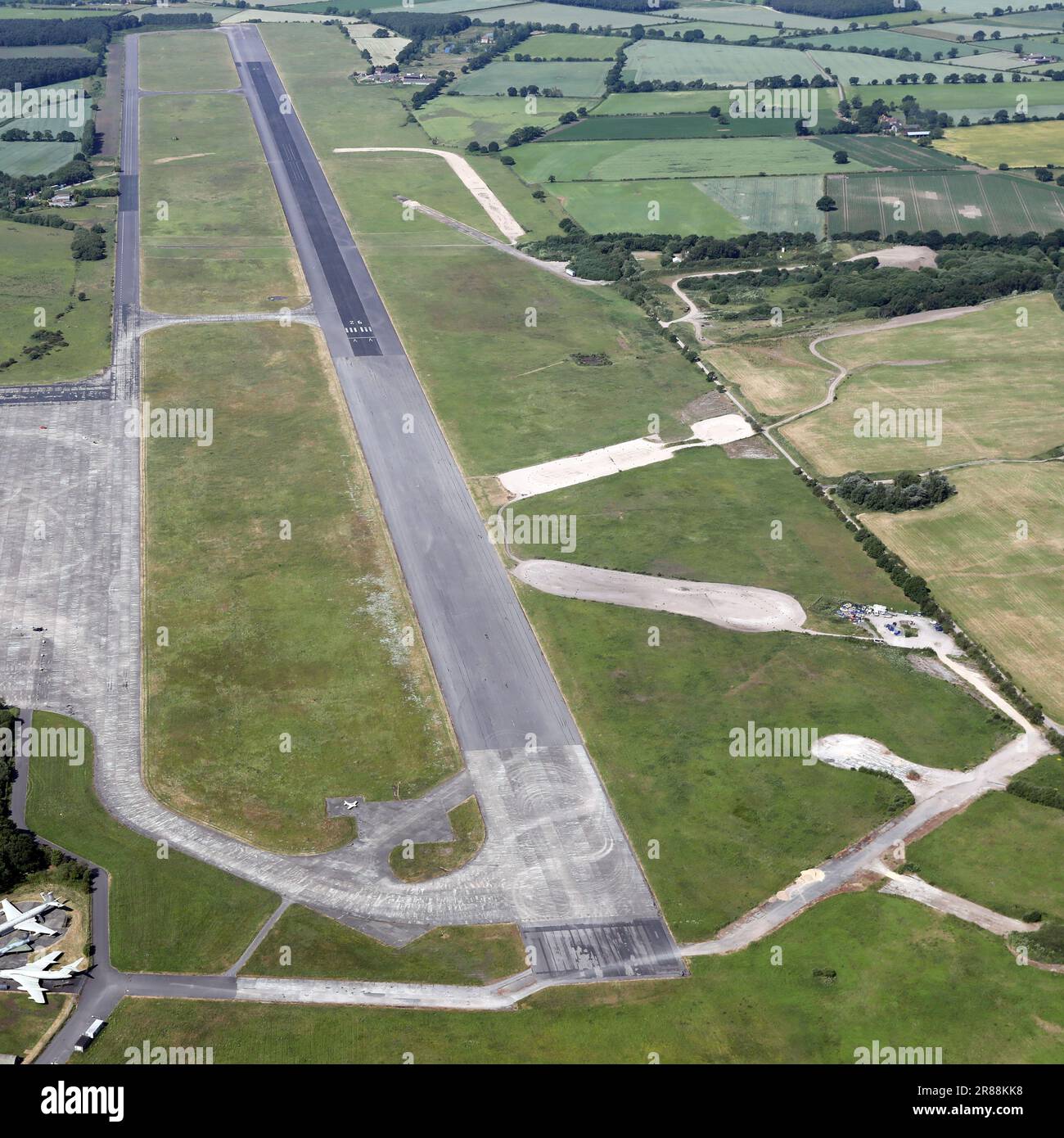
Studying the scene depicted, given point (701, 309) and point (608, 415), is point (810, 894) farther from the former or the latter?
point (701, 309)

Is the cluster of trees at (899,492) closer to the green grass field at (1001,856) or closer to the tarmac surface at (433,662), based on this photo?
the tarmac surface at (433,662)

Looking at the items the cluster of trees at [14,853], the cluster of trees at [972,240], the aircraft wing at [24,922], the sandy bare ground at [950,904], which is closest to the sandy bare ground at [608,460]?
the sandy bare ground at [950,904]

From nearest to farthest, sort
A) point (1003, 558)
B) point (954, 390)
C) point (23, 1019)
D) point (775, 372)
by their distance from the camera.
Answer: point (23, 1019) → point (1003, 558) → point (954, 390) → point (775, 372)

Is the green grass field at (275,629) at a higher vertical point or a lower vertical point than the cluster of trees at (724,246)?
lower

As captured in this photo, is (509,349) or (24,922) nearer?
(24,922)

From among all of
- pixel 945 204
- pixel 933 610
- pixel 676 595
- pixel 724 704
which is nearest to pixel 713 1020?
pixel 724 704

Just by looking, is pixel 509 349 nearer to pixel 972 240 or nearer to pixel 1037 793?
pixel 972 240

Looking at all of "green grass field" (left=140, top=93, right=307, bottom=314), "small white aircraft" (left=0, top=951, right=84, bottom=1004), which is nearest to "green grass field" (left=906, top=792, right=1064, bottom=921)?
"small white aircraft" (left=0, top=951, right=84, bottom=1004)
